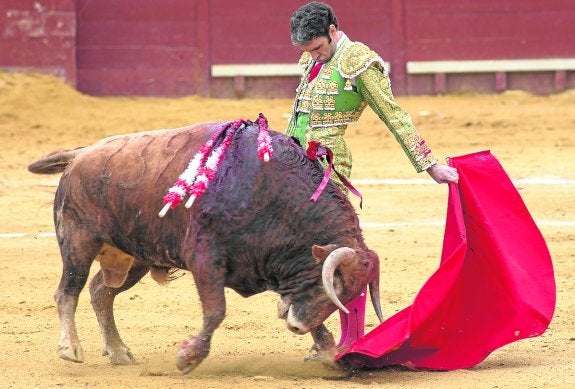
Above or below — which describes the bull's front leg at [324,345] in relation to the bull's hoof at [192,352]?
below

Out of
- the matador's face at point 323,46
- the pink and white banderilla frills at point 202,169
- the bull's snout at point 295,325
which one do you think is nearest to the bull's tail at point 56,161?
the pink and white banderilla frills at point 202,169

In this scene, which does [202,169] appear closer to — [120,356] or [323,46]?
[323,46]

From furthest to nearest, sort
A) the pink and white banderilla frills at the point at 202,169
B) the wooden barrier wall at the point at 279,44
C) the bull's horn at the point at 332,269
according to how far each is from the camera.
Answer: the wooden barrier wall at the point at 279,44, the pink and white banderilla frills at the point at 202,169, the bull's horn at the point at 332,269

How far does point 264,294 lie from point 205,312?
67.4 inches

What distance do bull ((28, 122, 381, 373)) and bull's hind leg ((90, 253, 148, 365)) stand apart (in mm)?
171

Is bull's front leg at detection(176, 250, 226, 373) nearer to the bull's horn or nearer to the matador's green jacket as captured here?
the bull's horn

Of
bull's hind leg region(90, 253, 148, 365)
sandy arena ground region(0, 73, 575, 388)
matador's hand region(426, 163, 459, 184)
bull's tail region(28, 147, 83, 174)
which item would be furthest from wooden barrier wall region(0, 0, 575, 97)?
matador's hand region(426, 163, 459, 184)

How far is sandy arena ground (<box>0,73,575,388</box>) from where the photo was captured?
4.17 metres

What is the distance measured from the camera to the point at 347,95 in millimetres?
4277

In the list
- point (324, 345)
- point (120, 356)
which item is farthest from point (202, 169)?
point (120, 356)

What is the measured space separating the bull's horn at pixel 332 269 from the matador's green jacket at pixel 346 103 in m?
0.46

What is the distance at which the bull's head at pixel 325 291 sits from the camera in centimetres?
394

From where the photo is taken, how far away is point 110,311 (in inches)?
180

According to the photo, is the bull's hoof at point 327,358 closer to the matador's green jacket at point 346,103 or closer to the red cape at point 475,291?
the red cape at point 475,291
